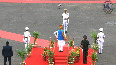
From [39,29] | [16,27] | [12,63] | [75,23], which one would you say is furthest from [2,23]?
[12,63]

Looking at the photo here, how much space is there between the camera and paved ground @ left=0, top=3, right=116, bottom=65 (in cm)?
3319

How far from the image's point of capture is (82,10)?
41.4m

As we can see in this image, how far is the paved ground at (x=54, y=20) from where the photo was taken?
109 feet

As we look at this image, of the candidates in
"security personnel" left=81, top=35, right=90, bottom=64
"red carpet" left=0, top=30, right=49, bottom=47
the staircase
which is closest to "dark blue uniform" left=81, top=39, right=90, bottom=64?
"security personnel" left=81, top=35, right=90, bottom=64

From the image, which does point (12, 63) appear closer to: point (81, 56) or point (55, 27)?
point (81, 56)

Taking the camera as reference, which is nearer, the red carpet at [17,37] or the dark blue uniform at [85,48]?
the dark blue uniform at [85,48]

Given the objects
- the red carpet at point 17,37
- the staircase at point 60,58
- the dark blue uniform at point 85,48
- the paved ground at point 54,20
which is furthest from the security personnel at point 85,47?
the red carpet at point 17,37

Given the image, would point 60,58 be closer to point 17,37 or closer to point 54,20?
point 17,37

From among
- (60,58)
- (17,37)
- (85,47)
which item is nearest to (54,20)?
(17,37)

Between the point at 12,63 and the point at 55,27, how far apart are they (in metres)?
9.36

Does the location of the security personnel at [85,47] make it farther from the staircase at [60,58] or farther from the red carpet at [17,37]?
the red carpet at [17,37]

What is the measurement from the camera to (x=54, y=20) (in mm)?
38188

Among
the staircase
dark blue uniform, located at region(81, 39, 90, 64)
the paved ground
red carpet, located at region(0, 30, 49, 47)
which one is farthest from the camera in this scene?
the paved ground

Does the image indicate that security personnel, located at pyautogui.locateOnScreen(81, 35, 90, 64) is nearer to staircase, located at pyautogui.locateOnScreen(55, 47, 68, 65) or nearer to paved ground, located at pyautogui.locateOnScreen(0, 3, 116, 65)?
staircase, located at pyautogui.locateOnScreen(55, 47, 68, 65)
